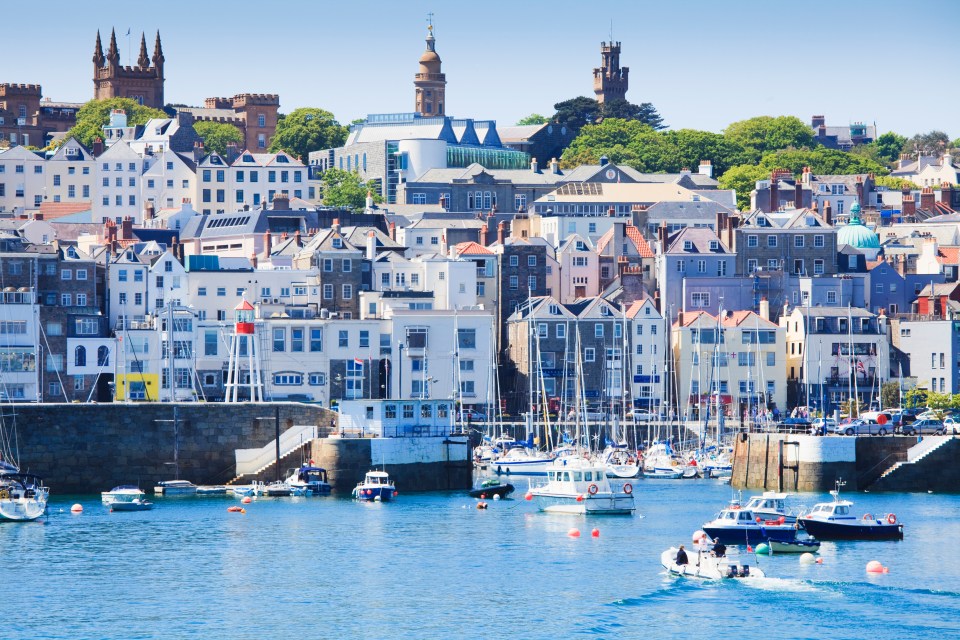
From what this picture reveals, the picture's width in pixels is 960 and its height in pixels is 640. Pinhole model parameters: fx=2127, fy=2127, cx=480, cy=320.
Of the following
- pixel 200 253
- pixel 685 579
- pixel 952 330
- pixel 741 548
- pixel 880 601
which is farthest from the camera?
pixel 200 253

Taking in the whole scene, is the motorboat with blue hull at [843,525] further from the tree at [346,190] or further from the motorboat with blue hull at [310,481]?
the tree at [346,190]

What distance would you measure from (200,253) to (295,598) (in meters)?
84.2

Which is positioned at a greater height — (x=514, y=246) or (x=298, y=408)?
(x=514, y=246)

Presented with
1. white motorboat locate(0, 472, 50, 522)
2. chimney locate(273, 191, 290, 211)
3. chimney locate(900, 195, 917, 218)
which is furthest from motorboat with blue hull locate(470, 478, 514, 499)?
chimney locate(900, 195, 917, 218)

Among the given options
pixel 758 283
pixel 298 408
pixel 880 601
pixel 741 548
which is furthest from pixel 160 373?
pixel 880 601

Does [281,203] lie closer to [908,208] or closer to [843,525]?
[908,208]

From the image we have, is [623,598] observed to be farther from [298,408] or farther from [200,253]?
[200,253]

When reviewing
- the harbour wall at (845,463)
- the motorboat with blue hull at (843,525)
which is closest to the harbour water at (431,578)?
the motorboat with blue hull at (843,525)

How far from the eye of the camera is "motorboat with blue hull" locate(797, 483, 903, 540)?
7481 cm

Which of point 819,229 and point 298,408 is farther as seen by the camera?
point 819,229

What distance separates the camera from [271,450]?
94.2m

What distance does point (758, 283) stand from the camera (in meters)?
137

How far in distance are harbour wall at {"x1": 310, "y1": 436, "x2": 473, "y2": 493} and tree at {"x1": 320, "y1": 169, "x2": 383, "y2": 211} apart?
261 feet

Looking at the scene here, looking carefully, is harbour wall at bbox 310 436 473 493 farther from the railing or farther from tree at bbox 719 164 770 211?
tree at bbox 719 164 770 211
